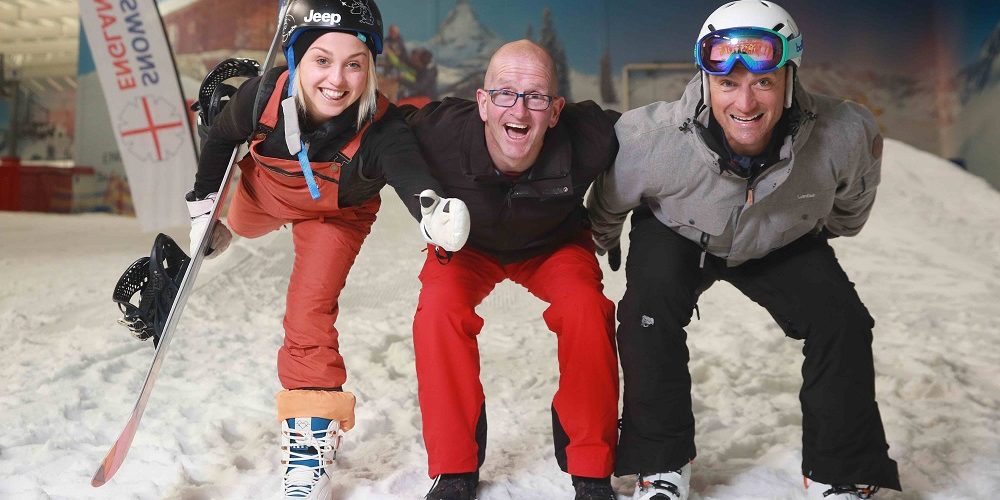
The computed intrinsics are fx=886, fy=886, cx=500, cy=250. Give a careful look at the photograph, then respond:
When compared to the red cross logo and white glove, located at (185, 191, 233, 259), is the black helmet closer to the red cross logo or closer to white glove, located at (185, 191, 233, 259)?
white glove, located at (185, 191, 233, 259)

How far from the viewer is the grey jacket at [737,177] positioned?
231 centimetres

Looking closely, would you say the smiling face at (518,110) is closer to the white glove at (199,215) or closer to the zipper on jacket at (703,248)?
the zipper on jacket at (703,248)

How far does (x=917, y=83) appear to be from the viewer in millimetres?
9219

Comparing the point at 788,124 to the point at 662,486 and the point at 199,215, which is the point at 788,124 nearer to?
the point at 662,486

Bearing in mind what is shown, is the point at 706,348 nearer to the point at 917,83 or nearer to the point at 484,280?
the point at 484,280

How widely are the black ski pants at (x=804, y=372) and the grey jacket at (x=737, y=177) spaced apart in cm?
12

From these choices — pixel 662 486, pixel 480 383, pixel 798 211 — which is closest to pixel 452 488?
pixel 480 383

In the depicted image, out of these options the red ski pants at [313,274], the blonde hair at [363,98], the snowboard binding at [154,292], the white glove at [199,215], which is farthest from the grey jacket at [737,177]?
the snowboard binding at [154,292]

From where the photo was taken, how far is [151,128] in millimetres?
6797

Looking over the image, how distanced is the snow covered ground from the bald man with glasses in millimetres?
248

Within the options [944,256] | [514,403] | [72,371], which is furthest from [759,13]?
[944,256]

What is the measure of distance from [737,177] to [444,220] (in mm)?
802

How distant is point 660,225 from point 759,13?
626 millimetres

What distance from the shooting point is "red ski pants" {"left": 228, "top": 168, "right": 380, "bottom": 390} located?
2.42m
